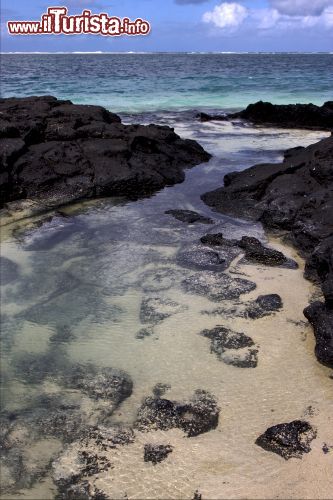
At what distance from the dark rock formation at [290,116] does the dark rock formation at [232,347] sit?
634 inches

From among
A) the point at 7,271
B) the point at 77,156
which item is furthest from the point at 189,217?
the point at 7,271

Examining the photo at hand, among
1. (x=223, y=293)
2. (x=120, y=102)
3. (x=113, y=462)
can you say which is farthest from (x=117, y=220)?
(x=120, y=102)

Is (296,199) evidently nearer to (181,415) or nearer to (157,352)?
(157,352)

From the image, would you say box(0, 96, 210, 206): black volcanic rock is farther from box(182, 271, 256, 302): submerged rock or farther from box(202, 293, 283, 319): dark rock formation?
box(202, 293, 283, 319): dark rock formation

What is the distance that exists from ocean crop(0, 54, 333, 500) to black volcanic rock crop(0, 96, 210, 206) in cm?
120

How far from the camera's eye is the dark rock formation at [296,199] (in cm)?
689

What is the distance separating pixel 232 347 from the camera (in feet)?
15.2

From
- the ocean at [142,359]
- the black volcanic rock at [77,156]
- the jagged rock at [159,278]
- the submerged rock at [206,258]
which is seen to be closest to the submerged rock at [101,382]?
the ocean at [142,359]

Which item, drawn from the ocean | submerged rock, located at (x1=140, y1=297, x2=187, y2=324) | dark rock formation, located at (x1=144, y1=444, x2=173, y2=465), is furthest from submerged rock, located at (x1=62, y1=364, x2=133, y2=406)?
submerged rock, located at (x1=140, y1=297, x2=187, y2=324)

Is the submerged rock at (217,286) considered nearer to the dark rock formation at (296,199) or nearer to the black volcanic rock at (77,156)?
the dark rock formation at (296,199)

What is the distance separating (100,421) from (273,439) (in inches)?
50.3

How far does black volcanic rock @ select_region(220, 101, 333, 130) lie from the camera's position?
1947cm

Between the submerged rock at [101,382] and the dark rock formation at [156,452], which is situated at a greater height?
the submerged rock at [101,382]

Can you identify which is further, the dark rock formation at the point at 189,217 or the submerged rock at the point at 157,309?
the dark rock formation at the point at 189,217
